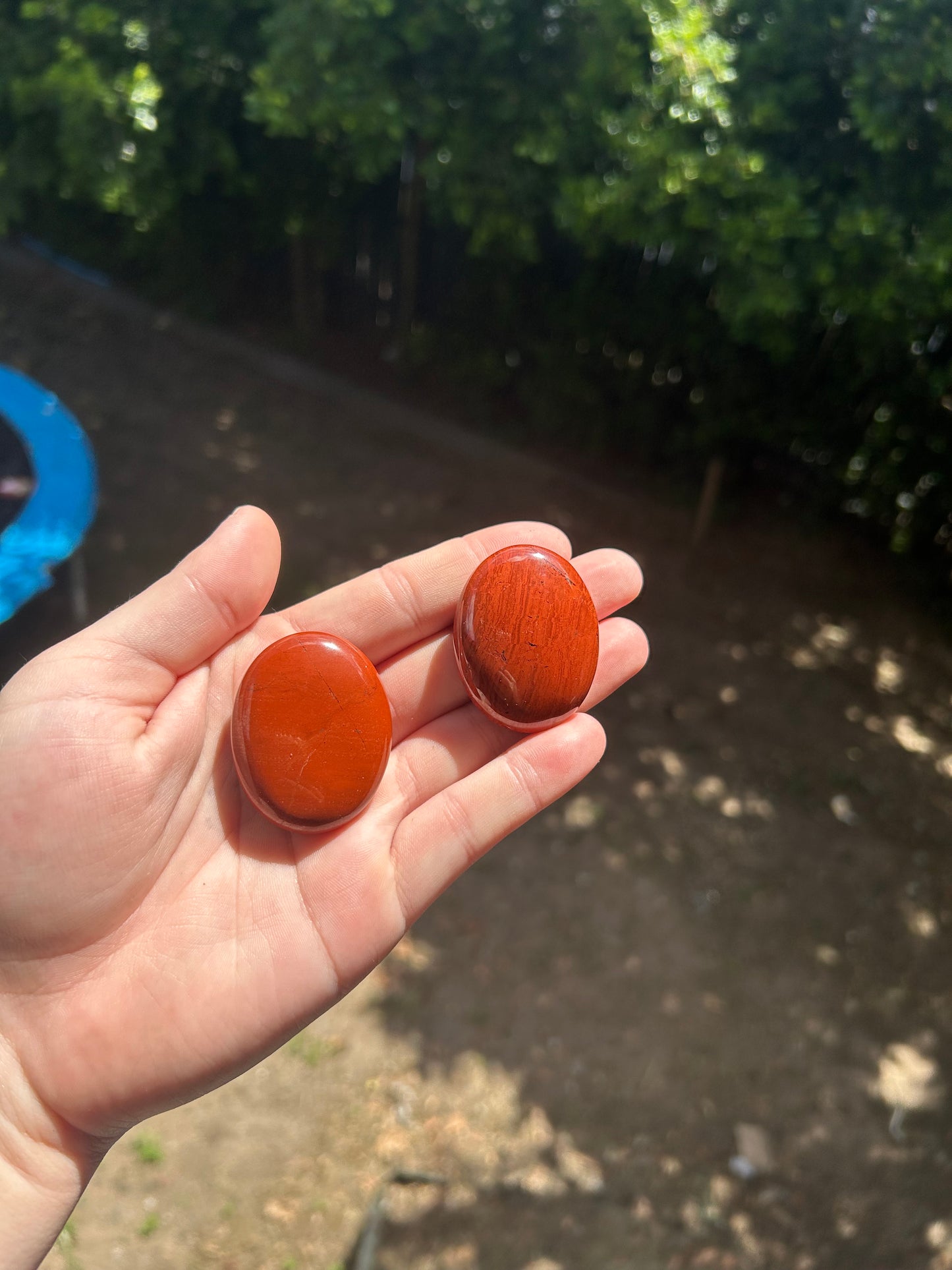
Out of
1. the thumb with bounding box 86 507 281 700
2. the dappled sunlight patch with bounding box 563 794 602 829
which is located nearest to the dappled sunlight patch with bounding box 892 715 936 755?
the dappled sunlight patch with bounding box 563 794 602 829

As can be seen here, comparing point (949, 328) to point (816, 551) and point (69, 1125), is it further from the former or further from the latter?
point (69, 1125)

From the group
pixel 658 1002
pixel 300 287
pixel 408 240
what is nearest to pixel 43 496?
pixel 408 240

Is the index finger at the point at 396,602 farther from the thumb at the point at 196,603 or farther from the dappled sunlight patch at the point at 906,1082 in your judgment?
the dappled sunlight patch at the point at 906,1082

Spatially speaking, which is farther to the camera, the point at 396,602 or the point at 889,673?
the point at 889,673

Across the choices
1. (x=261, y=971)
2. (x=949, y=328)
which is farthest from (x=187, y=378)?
(x=261, y=971)

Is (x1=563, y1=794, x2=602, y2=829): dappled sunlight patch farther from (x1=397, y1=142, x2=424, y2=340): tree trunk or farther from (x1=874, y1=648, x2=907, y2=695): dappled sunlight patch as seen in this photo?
(x1=397, y1=142, x2=424, y2=340): tree trunk

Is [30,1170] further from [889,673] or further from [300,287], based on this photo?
[300,287]
